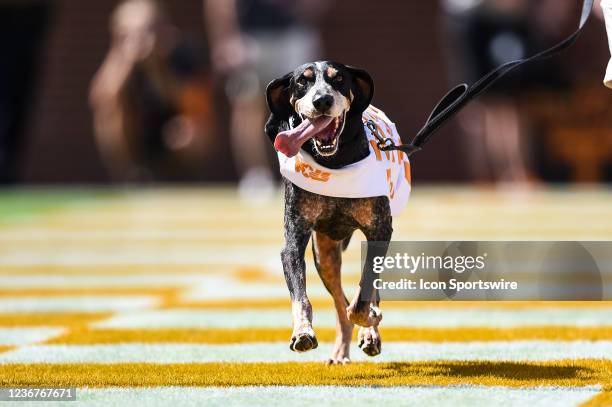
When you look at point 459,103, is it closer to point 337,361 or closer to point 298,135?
point 298,135

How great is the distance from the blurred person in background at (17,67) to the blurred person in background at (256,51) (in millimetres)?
5144

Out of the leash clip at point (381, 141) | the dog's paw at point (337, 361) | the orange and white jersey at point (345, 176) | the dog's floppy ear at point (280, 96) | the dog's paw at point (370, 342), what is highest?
the dog's floppy ear at point (280, 96)

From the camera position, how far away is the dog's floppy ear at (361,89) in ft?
16.8

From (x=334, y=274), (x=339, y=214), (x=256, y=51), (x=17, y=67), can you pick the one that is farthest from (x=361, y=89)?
(x=17, y=67)

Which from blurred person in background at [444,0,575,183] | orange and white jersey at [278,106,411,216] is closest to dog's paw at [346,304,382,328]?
orange and white jersey at [278,106,411,216]

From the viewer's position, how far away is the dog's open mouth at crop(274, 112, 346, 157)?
194 inches

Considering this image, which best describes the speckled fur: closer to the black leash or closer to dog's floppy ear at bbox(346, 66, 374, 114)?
dog's floppy ear at bbox(346, 66, 374, 114)

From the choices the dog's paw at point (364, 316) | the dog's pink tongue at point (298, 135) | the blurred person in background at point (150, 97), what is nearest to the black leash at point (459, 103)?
the dog's pink tongue at point (298, 135)

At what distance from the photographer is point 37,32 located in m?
22.2

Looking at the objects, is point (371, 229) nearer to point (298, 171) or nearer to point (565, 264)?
point (298, 171)

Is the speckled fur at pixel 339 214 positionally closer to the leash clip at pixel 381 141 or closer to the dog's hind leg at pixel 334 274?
the leash clip at pixel 381 141

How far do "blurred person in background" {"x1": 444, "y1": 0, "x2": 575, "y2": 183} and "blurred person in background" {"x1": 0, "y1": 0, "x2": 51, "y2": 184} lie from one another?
7.61 metres

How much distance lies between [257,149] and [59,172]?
188 inches

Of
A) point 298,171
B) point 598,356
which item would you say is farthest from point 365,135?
point 598,356
